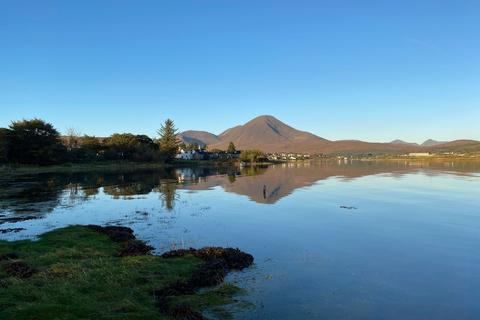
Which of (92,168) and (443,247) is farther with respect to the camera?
(92,168)

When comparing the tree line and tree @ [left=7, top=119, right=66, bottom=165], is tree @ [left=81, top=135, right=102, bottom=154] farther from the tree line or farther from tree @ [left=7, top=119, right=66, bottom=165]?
tree @ [left=7, top=119, right=66, bottom=165]

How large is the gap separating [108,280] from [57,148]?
10563 cm

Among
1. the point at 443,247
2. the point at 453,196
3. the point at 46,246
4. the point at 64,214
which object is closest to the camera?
the point at 46,246

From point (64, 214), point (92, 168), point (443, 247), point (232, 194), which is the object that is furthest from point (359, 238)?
point (92, 168)

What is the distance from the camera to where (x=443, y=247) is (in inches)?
827

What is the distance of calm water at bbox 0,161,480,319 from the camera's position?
13.0 m

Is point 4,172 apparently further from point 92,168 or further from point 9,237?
point 9,237

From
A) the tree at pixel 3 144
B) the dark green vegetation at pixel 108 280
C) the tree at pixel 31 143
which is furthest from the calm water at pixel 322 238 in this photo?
the tree at pixel 31 143

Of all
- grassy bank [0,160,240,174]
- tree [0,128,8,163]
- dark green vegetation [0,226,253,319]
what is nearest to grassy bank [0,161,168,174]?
grassy bank [0,160,240,174]

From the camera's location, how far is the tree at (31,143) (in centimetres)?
10312

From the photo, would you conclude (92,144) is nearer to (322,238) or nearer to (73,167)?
(73,167)

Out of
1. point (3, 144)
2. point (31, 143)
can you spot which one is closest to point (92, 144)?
point (31, 143)

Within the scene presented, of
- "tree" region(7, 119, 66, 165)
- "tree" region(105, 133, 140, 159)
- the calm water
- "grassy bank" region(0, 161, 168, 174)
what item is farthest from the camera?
"tree" region(105, 133, 140, 159)

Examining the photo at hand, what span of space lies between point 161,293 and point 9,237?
14.3 meters
